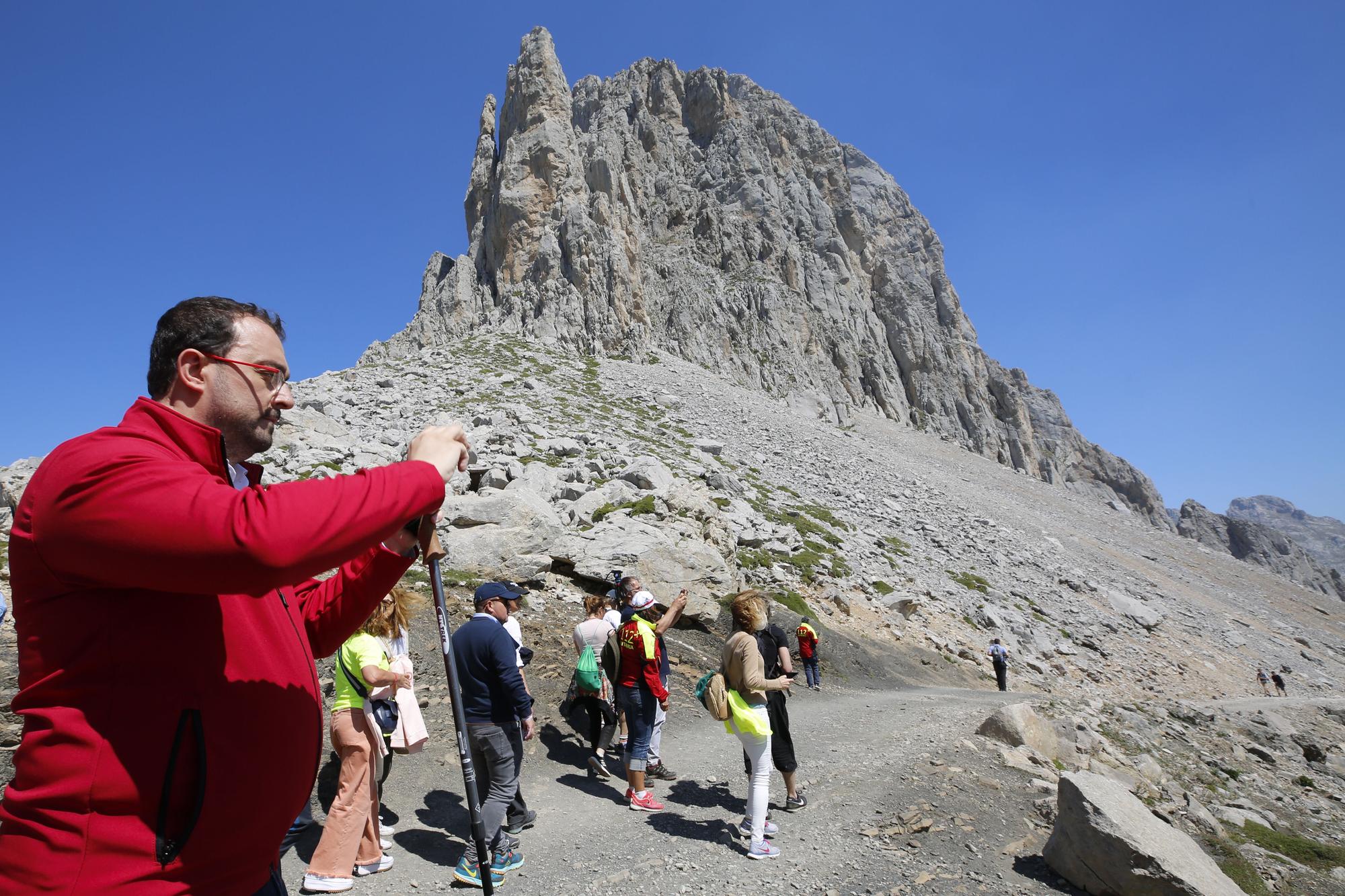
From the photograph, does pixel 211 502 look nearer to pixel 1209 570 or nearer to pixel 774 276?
pixel 1209 570

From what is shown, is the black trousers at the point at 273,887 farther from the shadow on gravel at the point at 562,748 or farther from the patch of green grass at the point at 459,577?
the patch of green grass at the point at 459,577

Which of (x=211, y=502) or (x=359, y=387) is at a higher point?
(x=359, y=387)

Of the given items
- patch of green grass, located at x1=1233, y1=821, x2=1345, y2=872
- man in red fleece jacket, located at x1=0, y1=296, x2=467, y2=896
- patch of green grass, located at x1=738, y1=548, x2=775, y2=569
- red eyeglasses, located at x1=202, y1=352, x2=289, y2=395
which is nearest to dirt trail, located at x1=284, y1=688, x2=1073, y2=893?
patch of green grass, located at x1=1233, y1=821, x2=1345, y2=872

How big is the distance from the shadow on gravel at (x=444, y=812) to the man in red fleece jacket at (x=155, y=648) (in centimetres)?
639

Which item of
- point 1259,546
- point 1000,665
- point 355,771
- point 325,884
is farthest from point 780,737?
point 1259,546

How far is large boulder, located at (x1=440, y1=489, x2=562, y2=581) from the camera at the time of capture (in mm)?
13414

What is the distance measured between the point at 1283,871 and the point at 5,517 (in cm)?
2092

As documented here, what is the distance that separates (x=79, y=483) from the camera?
60.3 inches

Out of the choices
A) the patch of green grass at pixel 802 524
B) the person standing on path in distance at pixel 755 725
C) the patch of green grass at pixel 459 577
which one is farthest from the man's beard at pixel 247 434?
the patch of green grass at pixel 802 524

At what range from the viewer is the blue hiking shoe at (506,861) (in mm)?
6180

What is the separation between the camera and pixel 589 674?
30.2 feet

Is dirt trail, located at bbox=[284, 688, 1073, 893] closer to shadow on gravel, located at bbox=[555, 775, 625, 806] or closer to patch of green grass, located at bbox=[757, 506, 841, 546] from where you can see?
shadow on gravel, located at bbox=[555, 775, 625, 806]

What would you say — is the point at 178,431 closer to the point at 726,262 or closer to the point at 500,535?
the point at 500,535

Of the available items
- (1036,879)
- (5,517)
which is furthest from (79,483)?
(5,517)
